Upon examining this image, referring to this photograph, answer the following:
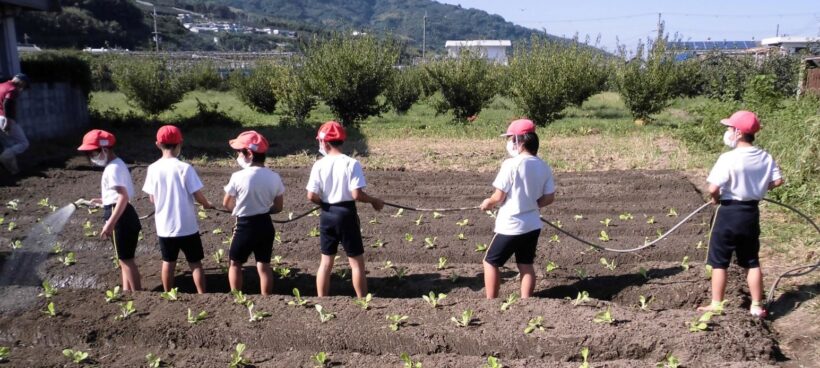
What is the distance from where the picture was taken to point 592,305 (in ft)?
15.8

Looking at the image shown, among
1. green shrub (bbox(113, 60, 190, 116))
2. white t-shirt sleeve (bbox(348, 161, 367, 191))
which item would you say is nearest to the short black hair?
white t-shirt sleeve (bbox(348, 161, 367, 191))

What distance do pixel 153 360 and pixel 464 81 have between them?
62.5 feet

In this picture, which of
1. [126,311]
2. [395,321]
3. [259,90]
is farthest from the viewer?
[259,90]

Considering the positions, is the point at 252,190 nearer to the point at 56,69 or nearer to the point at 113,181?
the point at 113,181

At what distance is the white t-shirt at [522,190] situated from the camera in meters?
4.99

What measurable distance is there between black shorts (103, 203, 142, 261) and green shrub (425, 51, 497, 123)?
1766 cm

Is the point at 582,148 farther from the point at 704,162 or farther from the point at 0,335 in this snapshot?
the point at 0,335

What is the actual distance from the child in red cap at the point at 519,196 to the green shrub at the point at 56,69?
45.3ft

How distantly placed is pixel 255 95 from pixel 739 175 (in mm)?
24883

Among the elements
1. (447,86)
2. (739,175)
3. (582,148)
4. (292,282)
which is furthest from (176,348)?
(447,86)

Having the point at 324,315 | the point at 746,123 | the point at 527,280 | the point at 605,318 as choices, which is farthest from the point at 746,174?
the point at 324,315

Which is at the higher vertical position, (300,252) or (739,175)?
(739,175)

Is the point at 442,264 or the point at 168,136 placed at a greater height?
the point at 168,136

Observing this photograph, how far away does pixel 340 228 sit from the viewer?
523 cm
